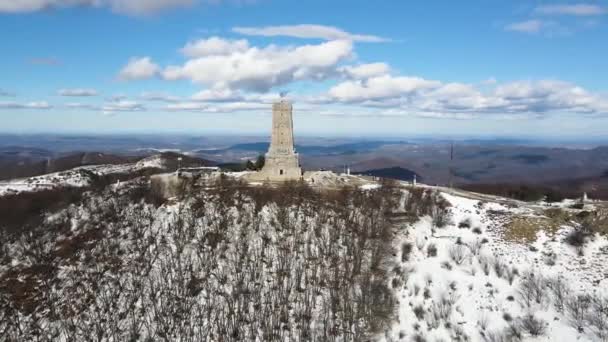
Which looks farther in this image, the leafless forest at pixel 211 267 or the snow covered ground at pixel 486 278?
the leafless forest at pixel 211 267

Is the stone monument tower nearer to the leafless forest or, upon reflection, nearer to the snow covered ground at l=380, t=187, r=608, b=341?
the leafless forest

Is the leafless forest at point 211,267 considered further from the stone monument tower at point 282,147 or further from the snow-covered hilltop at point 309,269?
the stone monument tower at point 282,147

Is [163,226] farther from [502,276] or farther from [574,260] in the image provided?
[574,260]

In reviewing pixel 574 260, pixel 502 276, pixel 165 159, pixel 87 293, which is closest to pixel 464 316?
pixel 502 276

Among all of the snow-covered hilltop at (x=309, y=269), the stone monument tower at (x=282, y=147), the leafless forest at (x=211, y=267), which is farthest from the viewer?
the stone monument tower at (x=282, y=147)

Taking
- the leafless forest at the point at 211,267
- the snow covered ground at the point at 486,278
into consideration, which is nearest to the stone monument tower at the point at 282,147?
the leafless forest at the point at 211,267

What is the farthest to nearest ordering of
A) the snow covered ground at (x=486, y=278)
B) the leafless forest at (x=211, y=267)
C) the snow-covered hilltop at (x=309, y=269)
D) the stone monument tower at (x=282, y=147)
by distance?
the stone monument tower at (x=282, y=147), the leafless forest at (x=211, y=267), the snow-covered hilltop at (x=309, y=269), the snow covered ground at (x=486, y=278)
